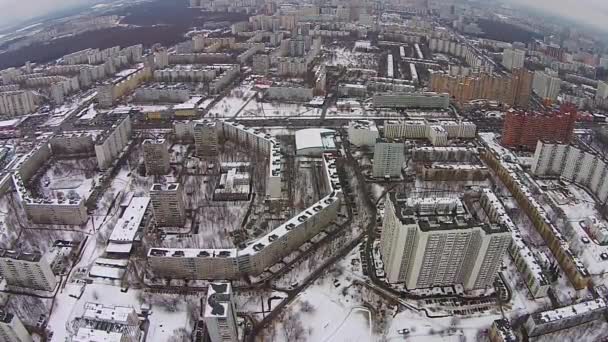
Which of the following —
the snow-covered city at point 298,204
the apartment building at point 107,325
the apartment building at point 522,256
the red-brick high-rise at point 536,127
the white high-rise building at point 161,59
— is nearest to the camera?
the apartment building at point 107,325

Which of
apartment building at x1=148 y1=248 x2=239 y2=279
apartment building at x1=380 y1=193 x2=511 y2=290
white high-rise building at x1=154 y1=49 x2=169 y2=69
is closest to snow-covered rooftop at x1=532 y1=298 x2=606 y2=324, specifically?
apartment building at x1=380 y1=193 x2=511 y2=290

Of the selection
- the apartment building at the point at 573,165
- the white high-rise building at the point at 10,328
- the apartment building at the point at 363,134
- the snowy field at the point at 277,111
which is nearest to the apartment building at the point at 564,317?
the apartment building at the point at 573,165

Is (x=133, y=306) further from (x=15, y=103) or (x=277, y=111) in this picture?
(x=15, y=103)

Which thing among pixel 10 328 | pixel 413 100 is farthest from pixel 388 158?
pixel 10 328

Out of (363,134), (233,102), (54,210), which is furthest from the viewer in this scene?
(233,102)

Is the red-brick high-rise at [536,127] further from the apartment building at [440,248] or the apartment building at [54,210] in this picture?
the apartment building at [54,210]

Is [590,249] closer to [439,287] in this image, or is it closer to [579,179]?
[579,179]

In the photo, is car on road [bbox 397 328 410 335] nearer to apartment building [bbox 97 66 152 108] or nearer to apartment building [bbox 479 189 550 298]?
apartment building [bbox 479 189 550 298]
